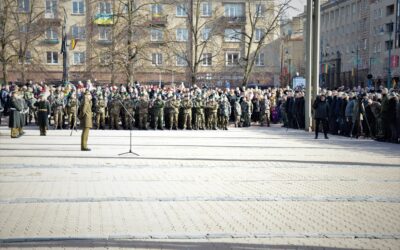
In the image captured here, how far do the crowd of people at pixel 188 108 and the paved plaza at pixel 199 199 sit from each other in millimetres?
7162

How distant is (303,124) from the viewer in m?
34.9

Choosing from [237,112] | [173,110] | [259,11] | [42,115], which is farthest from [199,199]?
[259,11]

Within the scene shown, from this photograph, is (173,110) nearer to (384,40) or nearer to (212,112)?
(212,112)

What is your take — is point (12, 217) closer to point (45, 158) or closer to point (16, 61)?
point (45, 158)

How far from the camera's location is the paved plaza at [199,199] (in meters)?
8.23

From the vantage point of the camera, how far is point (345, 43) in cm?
9325

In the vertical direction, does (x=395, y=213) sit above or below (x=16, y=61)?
below

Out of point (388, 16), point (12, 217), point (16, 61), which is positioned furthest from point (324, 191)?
point (388, 16)

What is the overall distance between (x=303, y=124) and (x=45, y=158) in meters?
19.2

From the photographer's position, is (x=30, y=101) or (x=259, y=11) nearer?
(x=30, y=101)

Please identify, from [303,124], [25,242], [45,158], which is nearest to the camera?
[25,242]

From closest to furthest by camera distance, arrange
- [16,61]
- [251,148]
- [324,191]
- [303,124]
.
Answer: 1. [324,191]
2. [251,148]
3. [303,124]
4. [16,61]

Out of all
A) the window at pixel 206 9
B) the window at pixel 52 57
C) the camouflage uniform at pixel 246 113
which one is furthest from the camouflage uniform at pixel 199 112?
the window at pixel 52 57

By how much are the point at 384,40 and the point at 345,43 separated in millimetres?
13190
